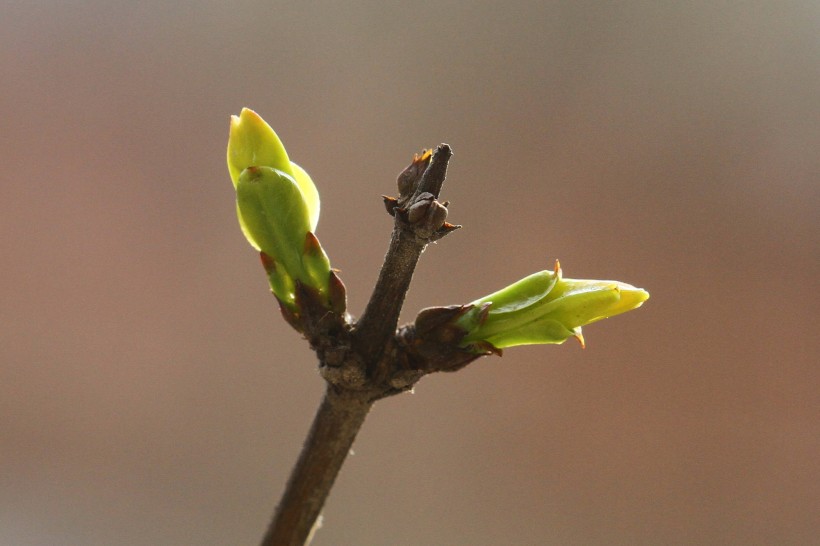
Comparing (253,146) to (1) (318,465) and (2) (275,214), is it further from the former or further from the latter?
(1) (318,465)

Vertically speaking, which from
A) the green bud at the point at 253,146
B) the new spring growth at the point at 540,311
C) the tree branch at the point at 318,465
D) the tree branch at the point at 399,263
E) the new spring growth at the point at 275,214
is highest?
the green bud at the point at 253,146

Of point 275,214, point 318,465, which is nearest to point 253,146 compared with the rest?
point 275,214

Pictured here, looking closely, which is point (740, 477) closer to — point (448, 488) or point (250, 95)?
point (448, 488)

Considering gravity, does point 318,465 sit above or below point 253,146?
below

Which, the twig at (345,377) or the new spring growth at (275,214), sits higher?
the new spring growth at (275,214)

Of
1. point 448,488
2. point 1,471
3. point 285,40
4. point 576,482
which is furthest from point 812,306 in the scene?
point 1,471

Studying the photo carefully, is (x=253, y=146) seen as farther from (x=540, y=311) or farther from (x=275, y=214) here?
(x=540, y=311)
